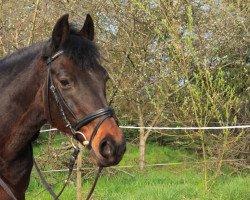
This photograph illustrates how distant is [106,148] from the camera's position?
8.39 feet

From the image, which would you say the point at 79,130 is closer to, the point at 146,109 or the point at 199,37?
the point at 199,37

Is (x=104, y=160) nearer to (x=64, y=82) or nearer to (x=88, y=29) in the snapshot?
(x=64, y=82)

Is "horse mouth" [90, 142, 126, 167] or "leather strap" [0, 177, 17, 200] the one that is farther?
"leather strap" [0, 177, 17, 200]

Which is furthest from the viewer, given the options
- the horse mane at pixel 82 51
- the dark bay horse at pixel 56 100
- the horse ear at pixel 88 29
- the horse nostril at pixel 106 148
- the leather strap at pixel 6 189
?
the horse ear at pixel 88 29

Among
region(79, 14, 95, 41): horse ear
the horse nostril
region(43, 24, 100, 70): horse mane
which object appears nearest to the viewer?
the horse nostril

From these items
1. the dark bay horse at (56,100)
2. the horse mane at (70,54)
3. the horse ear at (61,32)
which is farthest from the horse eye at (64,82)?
the horse ear at (61,32)

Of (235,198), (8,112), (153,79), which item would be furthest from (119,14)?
(8,112)

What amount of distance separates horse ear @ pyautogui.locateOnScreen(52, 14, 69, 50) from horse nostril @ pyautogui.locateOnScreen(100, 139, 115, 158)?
2.44 ft

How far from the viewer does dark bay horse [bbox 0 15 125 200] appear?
2.65 m

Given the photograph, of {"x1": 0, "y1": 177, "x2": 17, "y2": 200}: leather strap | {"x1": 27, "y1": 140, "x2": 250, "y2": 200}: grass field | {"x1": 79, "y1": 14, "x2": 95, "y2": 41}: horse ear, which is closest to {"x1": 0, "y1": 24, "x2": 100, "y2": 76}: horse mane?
{"x1": 79, "y1": 14, "x2": 95, "y2": 41}: horse ear

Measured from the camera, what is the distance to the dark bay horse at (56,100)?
8.68 feet

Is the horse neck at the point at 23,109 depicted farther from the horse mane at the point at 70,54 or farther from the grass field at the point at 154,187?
the grass field at the point at 154,187

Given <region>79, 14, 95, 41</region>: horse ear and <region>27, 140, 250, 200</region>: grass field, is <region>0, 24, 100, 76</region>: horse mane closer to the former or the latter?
<region>79, 14, 95, 41</region>: horse ear

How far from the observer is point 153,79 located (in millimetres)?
9734
